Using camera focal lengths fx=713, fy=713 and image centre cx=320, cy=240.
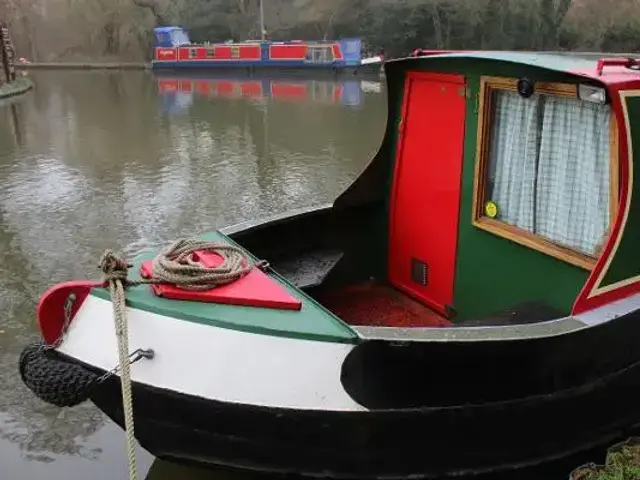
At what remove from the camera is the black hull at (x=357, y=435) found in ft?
10.1

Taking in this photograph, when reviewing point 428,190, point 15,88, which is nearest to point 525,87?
point 428,190

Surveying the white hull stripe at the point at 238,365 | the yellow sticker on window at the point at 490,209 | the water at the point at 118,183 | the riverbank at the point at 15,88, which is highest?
the yellow sticker on window at the point at 490,209

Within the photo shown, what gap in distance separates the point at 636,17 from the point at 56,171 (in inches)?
1059

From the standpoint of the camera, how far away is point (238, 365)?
9.95 feet

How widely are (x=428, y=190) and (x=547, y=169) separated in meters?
0.97

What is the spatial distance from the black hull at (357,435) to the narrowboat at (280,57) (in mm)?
26957

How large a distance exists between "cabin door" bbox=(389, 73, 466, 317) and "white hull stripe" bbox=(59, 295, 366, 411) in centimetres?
169

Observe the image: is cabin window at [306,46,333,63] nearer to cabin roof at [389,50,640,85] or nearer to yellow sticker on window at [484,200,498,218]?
cabin roof at [389,50,640,85]

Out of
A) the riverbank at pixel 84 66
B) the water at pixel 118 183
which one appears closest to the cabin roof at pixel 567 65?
the water at pixel 118 183

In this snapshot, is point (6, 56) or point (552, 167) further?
point (6, 56)

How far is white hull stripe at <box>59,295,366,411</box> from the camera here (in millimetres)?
2994

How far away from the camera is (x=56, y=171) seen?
11.7 m

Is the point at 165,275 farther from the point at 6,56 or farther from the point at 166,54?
the point at 166,54

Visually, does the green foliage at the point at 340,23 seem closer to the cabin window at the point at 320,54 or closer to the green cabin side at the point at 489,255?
the cabin window at the point at 320,54
